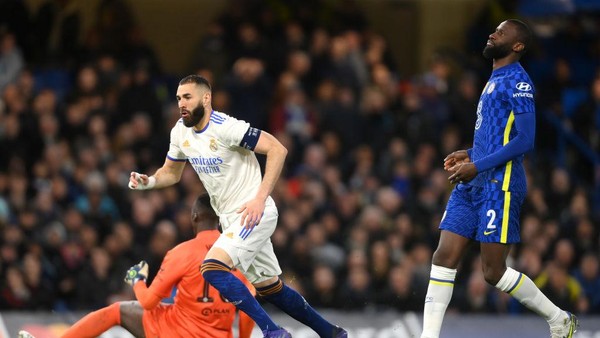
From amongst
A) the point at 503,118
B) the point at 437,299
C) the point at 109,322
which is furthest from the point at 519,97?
the point at 109,322

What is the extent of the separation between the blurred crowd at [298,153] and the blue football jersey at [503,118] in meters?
5.63

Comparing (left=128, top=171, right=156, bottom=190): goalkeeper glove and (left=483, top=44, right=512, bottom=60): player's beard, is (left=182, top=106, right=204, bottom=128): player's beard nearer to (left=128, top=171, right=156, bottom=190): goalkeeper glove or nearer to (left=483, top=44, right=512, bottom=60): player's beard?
(left=128, top=171, right=156, bottom=190): goalkeeper glove

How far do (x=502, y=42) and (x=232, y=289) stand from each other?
8.11ft

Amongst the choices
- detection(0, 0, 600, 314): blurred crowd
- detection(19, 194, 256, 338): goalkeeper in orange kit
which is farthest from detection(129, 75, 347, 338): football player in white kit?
detection(0, 0, 600, 314): blurred crowd

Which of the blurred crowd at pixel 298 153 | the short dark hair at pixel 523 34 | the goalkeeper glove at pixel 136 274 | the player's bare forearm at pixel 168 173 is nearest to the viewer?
the short dark hair at pixel 523 34

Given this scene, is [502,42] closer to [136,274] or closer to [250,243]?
[250,243]

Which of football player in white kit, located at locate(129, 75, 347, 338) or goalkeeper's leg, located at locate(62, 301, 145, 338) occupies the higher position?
football player in white kit, located at locate(129, 75, 347, 338)

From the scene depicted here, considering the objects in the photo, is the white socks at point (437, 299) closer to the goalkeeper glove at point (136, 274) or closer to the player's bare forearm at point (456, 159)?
the player's bare forearm at point (456, 159)

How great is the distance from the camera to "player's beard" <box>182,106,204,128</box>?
8.72m

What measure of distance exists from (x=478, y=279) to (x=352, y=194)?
2.02 m

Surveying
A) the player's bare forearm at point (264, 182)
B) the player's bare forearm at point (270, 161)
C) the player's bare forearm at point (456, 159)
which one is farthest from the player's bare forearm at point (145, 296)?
the player's bare forearm at point (456, 159)

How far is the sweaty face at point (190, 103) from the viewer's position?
8703 millimetres

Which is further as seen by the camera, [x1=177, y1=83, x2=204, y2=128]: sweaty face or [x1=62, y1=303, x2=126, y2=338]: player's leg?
[x1=62, y1=303, x2=126, y2=338]: player's leg

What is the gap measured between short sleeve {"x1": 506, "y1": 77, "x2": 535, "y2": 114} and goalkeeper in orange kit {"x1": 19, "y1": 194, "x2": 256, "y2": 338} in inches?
96.2
